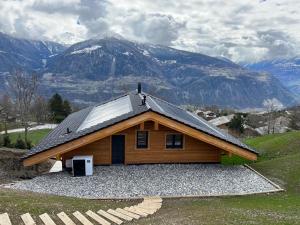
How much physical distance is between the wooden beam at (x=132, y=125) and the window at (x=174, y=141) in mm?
2106

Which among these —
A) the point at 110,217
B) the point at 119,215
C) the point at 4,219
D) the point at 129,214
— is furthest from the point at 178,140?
the point at 4,219

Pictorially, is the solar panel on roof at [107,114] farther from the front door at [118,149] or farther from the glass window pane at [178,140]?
the glass window pane at [178,140]

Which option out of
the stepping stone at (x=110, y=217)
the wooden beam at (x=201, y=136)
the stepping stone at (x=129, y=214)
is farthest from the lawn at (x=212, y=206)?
the wooden beam at (x=201, y=136)

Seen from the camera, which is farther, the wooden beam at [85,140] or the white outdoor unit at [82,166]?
the white outdoor unit at [82,166]

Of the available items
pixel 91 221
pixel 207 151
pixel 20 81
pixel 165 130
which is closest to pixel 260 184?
pixel 207 151

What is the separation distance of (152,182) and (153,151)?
4.55 m

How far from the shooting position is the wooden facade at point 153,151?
3100 cm

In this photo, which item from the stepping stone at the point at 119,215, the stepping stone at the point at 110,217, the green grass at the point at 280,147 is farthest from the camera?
the green grass at the point at 280,147

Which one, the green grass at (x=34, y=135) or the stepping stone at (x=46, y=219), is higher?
the stepping stone at (x=46, y=219)

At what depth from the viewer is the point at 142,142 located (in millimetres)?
31797

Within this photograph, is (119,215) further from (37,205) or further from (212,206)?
(212,206)

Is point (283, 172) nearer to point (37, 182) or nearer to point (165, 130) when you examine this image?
point (165, 130)

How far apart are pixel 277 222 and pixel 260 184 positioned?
35.9 feet

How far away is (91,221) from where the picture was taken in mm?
17641
